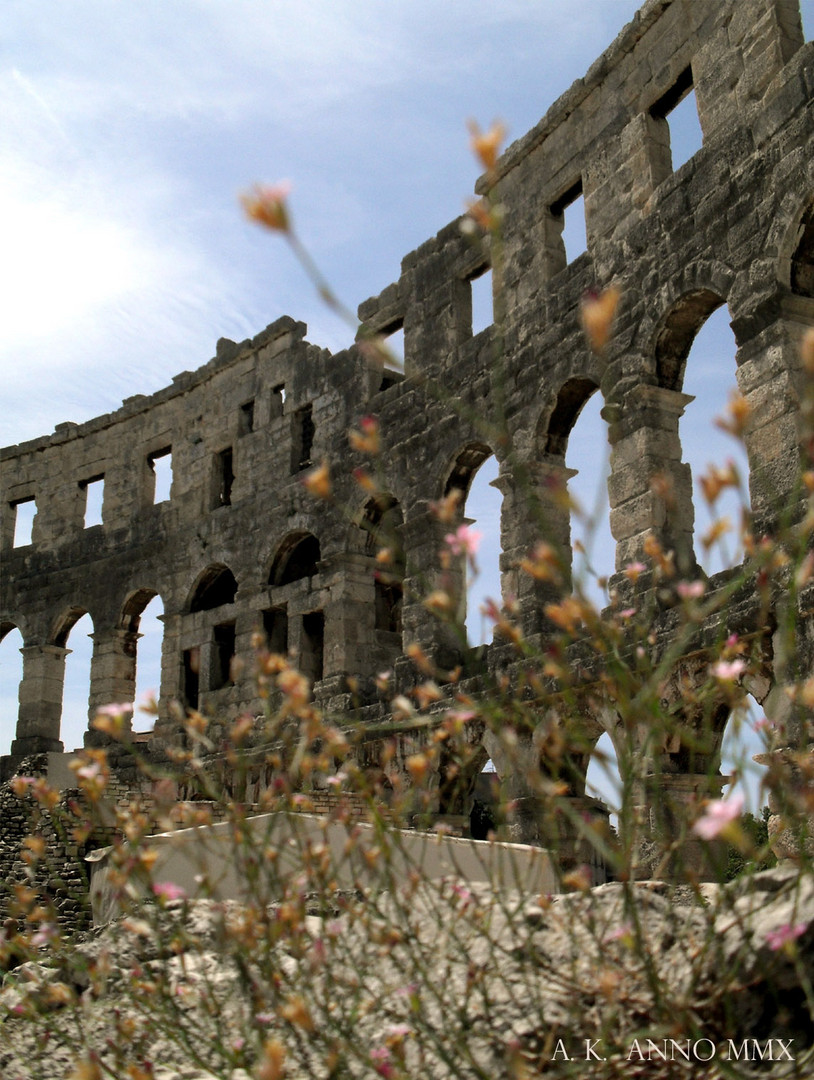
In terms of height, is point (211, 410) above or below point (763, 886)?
above

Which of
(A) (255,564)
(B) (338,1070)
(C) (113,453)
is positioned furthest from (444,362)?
(B) (338,1070)

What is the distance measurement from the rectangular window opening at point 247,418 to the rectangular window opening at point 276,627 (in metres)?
2.92

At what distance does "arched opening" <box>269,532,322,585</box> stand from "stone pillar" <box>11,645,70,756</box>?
478 cm

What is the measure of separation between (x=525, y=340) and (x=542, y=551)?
1002cm

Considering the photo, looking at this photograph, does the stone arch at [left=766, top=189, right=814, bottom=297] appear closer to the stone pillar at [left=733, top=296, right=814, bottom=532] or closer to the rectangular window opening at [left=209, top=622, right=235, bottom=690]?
the stone pillar at [left=733, top=296, right=814, bottom=532]

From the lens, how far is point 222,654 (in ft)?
52.7

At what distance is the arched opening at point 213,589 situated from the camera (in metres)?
16.5

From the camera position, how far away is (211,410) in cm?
1742

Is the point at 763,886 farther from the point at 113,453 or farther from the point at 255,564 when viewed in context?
the point at 113,453

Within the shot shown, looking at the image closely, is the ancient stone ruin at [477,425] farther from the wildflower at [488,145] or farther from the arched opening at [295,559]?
→ the wildflower at [488,145]

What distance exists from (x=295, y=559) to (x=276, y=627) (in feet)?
3.89

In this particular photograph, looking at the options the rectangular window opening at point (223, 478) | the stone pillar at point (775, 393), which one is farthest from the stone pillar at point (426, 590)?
the rectangular window opening at point (223, 478)

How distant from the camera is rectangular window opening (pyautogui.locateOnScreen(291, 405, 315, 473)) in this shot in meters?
15.5

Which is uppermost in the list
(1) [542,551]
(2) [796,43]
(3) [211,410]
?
(3) [211,410]
